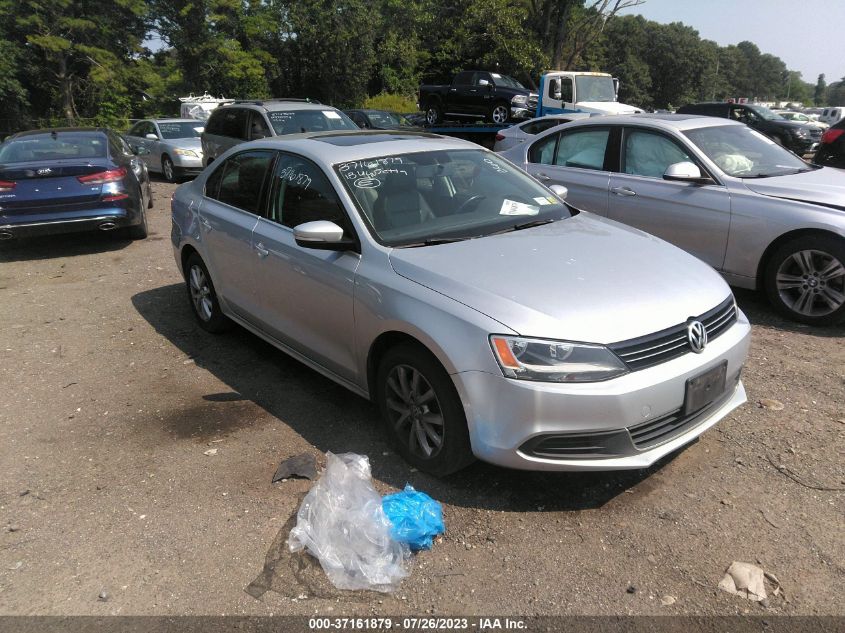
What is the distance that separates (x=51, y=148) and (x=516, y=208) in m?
7.44

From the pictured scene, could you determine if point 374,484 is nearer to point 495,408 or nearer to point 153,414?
point 495,408

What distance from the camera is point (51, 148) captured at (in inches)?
358

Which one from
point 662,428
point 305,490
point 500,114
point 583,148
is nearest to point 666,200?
point 583,148

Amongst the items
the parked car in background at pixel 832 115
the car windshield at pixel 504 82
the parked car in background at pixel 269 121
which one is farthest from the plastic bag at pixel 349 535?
the parked car in background at pixel 832 115

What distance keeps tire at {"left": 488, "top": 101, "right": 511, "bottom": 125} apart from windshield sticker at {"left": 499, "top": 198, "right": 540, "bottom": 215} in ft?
54.3

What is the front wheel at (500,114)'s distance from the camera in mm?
20062

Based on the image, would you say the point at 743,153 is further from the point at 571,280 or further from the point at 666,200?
the point at 571,280

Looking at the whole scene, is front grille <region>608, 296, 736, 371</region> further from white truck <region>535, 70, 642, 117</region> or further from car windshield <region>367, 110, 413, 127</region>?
car windshield <region>367, 110, 413, 127</region>

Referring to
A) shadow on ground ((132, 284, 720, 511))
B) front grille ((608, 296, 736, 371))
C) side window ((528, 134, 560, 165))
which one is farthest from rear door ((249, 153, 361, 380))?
side window ((528, 134, 560, 165))

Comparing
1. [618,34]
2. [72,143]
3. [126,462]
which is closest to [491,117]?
[72,143]

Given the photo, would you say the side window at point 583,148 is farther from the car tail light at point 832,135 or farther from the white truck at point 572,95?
the white truck at point 572,95

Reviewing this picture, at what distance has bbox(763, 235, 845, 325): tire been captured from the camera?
5324mm

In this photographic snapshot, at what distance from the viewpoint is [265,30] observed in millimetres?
41281

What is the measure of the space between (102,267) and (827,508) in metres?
7.75
